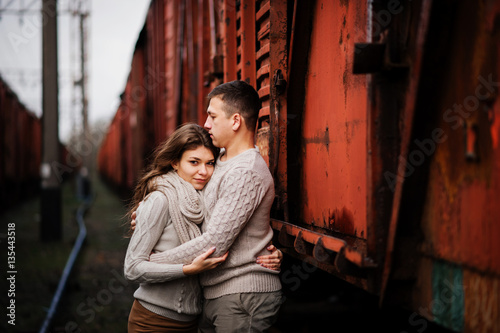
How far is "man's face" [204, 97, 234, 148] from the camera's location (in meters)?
2.46

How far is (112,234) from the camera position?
10688 millimetres

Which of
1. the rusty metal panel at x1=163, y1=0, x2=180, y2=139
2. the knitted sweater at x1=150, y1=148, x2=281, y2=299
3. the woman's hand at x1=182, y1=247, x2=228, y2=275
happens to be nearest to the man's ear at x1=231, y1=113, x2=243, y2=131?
the knitted sweater at x1=150, y1=148, x2=281, y2=299

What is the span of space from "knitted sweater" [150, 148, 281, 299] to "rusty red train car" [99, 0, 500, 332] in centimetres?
23

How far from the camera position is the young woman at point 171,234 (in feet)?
7.65

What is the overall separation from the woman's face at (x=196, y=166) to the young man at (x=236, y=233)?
8 cm

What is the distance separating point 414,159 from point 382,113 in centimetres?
21

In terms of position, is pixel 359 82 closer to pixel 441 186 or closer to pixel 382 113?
pixel 382 113

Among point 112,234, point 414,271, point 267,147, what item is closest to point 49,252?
point 112,234

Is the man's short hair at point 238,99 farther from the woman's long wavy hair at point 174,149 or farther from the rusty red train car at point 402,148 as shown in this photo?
the rusty red train car at point 402,148

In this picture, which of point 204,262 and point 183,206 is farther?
point 183,206

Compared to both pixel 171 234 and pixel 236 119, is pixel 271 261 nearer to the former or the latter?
Result: pixel 171 234

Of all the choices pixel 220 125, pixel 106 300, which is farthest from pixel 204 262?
pixel 106 300

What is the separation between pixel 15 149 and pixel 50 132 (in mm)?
6253

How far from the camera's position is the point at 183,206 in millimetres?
2379
